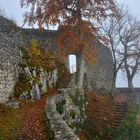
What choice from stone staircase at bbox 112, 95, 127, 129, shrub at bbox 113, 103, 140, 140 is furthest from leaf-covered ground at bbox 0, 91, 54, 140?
stone staircase at bbox 112, 95, 127, 129

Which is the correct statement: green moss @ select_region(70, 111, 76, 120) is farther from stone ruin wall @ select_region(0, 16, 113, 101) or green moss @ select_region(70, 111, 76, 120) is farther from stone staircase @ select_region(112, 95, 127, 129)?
stone staircase @ select_region(112, 95, 127, 129)

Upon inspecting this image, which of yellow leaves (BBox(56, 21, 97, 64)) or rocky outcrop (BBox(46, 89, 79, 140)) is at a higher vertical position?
yellow leaves (BBox(56, 21, 97, 64))

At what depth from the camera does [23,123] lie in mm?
15039

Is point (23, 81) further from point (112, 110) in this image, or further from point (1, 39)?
point (112, 110)

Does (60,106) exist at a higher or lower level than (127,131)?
higher

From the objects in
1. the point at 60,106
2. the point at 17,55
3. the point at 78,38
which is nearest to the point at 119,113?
the point at 78,38

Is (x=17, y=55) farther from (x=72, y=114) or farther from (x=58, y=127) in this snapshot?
(x=58, y=127)

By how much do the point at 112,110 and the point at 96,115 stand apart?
11.1ft

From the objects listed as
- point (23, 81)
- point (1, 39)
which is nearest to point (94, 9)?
point (23, 81)

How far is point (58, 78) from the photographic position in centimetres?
2770

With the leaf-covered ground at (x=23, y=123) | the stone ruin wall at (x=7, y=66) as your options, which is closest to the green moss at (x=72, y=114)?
the leaf-covered ground at (x=23, y=123)

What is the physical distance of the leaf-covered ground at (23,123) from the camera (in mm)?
13164

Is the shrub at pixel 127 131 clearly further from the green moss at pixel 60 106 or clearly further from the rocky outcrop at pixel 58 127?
the rocky outcrop at pixel 58 127

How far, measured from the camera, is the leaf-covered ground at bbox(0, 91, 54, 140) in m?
13.2
